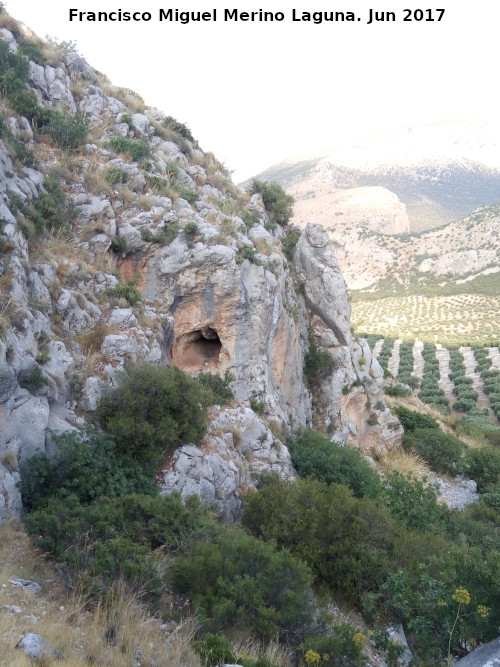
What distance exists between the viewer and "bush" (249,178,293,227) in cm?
1762

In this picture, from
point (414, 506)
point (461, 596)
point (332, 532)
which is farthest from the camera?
point (414, 506)

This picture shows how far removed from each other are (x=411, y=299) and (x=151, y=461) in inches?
3084

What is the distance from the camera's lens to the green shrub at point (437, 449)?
56.2 feet

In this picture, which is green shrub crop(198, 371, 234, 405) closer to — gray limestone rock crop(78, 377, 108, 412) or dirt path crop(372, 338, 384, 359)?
gray limestone rock crop(78, 377, 108, 412)

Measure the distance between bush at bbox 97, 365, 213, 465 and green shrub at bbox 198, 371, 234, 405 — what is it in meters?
2.13

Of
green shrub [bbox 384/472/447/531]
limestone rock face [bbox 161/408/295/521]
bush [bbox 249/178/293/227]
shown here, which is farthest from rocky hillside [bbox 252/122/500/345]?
limestone rock face [bbox 161/408/295/521]

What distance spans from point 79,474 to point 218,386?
5020 millimetres

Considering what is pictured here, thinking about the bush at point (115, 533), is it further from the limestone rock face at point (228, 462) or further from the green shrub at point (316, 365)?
the green shrub at point (316, 365)

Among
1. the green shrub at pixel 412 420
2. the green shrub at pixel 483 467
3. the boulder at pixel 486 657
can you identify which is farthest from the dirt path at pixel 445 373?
the boulder at pixel 486 657

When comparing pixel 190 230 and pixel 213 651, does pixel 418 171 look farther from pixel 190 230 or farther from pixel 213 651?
pixel 213 651

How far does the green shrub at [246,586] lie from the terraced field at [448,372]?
1934 cm

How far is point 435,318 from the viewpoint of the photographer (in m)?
66.9

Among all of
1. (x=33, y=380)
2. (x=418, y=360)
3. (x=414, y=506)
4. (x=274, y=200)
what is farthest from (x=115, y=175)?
(x=418, y=360)

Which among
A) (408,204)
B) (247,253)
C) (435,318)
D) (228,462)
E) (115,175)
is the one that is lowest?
(435,318)
